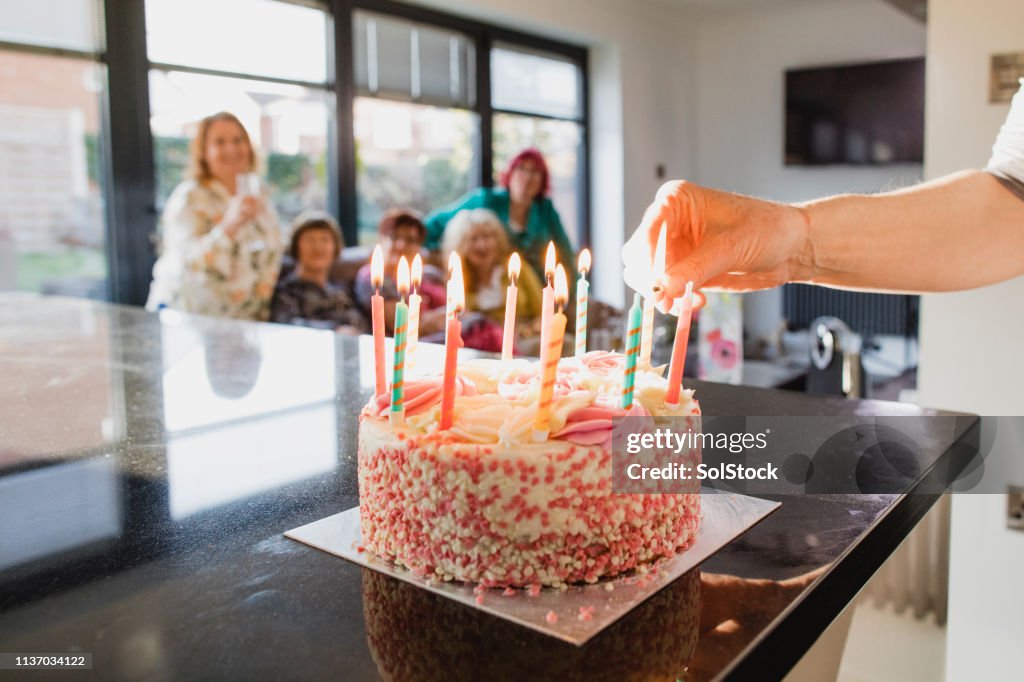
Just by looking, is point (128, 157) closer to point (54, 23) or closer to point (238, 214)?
point (54, 23)

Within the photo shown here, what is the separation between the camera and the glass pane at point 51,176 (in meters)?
3.51

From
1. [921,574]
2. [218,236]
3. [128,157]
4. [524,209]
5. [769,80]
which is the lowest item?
[921,574]

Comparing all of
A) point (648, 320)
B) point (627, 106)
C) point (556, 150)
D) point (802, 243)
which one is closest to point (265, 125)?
point (556, 150)

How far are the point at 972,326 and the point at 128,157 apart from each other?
3.42 metres

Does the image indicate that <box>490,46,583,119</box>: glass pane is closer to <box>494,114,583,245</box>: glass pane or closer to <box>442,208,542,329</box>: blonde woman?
<box>494,114,583,245</box>: glass pane

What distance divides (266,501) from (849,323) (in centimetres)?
667

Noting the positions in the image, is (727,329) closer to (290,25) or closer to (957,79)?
(957,79)

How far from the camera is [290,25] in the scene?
4.55 metres

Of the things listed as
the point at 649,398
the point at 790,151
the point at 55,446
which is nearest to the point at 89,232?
the point at 55,446

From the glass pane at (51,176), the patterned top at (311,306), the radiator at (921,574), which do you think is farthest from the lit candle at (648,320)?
the glass pane at (51,176)

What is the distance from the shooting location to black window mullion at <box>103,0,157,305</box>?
3.77m

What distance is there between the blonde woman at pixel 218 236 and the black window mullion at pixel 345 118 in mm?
1235

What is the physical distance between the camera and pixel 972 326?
5.81ft

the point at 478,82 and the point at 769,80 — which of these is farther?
the point at 769,80
